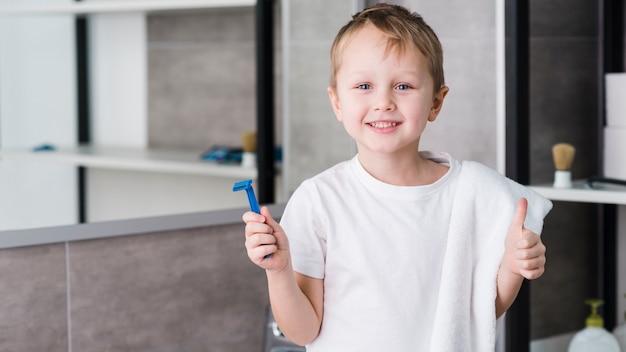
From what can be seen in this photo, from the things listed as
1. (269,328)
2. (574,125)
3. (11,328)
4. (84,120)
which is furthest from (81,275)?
(84,120)

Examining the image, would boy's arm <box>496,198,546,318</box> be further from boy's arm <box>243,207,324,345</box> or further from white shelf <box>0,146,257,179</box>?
white shelf <box>0,146,257,179</box>

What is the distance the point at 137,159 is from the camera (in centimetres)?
245

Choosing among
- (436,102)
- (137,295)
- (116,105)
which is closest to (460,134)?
(137,295)

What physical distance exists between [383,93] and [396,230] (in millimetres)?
161

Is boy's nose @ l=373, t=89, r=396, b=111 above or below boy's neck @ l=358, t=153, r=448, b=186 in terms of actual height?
above

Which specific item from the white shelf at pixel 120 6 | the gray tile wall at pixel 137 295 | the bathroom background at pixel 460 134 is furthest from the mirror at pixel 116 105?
the gray tile wall at pixel 137 295

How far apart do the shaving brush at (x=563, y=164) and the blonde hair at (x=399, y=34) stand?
0.80 meters

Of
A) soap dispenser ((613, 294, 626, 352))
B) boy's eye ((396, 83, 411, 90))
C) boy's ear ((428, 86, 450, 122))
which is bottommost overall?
soap dispenser ((613, 294, 626, 352))

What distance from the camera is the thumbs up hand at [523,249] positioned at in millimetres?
936

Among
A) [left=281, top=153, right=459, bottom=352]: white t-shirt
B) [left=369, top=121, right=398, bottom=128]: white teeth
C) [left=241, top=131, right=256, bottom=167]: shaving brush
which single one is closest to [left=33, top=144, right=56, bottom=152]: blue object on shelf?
[left=241, top=131, right=256, bottom=167]: shaving brush

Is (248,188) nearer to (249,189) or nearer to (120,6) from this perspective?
(249,189)

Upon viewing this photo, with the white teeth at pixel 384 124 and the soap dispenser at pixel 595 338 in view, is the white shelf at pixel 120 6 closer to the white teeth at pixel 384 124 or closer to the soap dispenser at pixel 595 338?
the soap dispenser at pixel 595 338

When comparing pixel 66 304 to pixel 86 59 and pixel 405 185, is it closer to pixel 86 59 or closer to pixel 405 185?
pixel 405 185

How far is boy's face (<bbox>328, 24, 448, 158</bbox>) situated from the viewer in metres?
0.95
